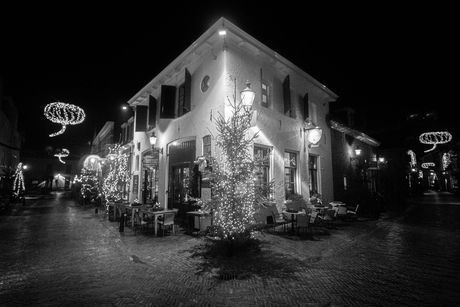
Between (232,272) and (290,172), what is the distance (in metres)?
7.17

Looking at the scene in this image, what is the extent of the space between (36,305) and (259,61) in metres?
9.90

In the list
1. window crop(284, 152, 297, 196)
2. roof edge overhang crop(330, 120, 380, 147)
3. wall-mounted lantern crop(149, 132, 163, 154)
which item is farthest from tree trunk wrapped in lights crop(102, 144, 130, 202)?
roof edge overhang crop(330, 120, 380, 147)

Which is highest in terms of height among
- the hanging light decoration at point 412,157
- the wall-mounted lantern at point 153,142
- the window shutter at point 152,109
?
the window shutter at point 152,109

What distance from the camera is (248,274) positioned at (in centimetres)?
455

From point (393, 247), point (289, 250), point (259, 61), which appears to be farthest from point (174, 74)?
point (393, 247)

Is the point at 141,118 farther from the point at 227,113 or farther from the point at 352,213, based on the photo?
the point at 352,213

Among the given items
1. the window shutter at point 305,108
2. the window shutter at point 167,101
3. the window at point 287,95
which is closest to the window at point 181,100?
the window shutter at point 167,101

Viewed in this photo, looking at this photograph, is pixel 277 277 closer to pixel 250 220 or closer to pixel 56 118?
pixel 250 220

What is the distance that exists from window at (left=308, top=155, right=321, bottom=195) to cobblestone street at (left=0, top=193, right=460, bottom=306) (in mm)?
4525

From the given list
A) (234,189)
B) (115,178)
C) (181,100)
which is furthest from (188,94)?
(115,178)

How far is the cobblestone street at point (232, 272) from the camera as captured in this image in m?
3.62

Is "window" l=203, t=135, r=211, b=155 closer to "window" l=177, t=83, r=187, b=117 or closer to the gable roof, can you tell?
"window" l=177, t=83, r=187, b=117

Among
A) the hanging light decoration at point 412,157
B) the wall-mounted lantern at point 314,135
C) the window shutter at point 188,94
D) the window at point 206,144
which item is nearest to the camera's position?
the window at point 206,144

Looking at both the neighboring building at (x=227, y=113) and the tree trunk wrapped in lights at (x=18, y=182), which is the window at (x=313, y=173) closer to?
the neighboring building at (x=227, y=113)
